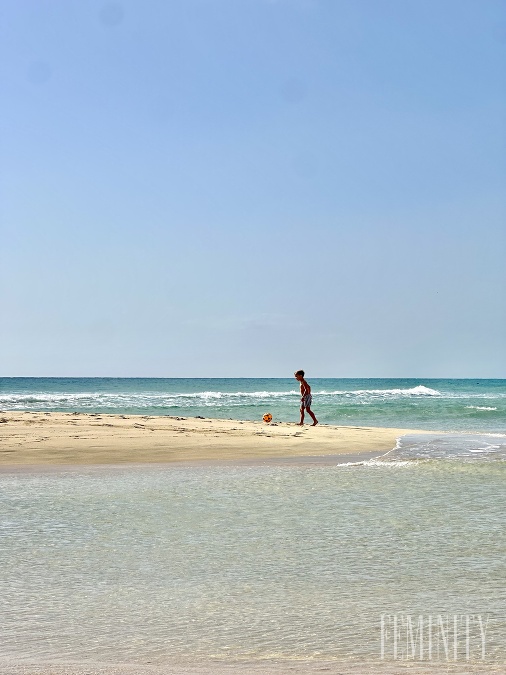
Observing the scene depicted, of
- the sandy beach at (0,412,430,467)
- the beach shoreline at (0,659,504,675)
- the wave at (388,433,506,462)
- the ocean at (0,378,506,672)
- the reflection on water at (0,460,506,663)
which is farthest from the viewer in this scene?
the sandy beach at (0,412,430,467)

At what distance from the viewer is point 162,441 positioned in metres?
18.1

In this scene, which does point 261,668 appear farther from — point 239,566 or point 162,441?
point 162,441

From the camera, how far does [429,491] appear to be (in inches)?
417

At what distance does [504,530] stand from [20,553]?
15.1 feet

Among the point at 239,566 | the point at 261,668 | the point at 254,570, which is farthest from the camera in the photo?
the point at 239,566

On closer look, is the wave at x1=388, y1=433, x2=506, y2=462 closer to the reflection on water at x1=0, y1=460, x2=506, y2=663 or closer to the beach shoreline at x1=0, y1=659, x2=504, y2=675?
the reflection on water at x1=0, y1=460, x2=506, y2=663

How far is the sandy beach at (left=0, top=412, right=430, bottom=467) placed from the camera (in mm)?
15878

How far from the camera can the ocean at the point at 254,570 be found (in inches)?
181

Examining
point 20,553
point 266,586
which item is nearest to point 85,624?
point 266,586

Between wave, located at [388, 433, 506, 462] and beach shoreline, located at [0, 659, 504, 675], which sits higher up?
wave, located at [388, 433, 506, 462]

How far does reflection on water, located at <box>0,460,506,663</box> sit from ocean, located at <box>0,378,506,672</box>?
0.02 m

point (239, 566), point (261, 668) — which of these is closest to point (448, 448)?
point (239, 566)

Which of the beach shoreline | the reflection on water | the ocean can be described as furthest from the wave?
the beach shoreline

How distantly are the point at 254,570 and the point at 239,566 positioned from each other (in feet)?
0.58
